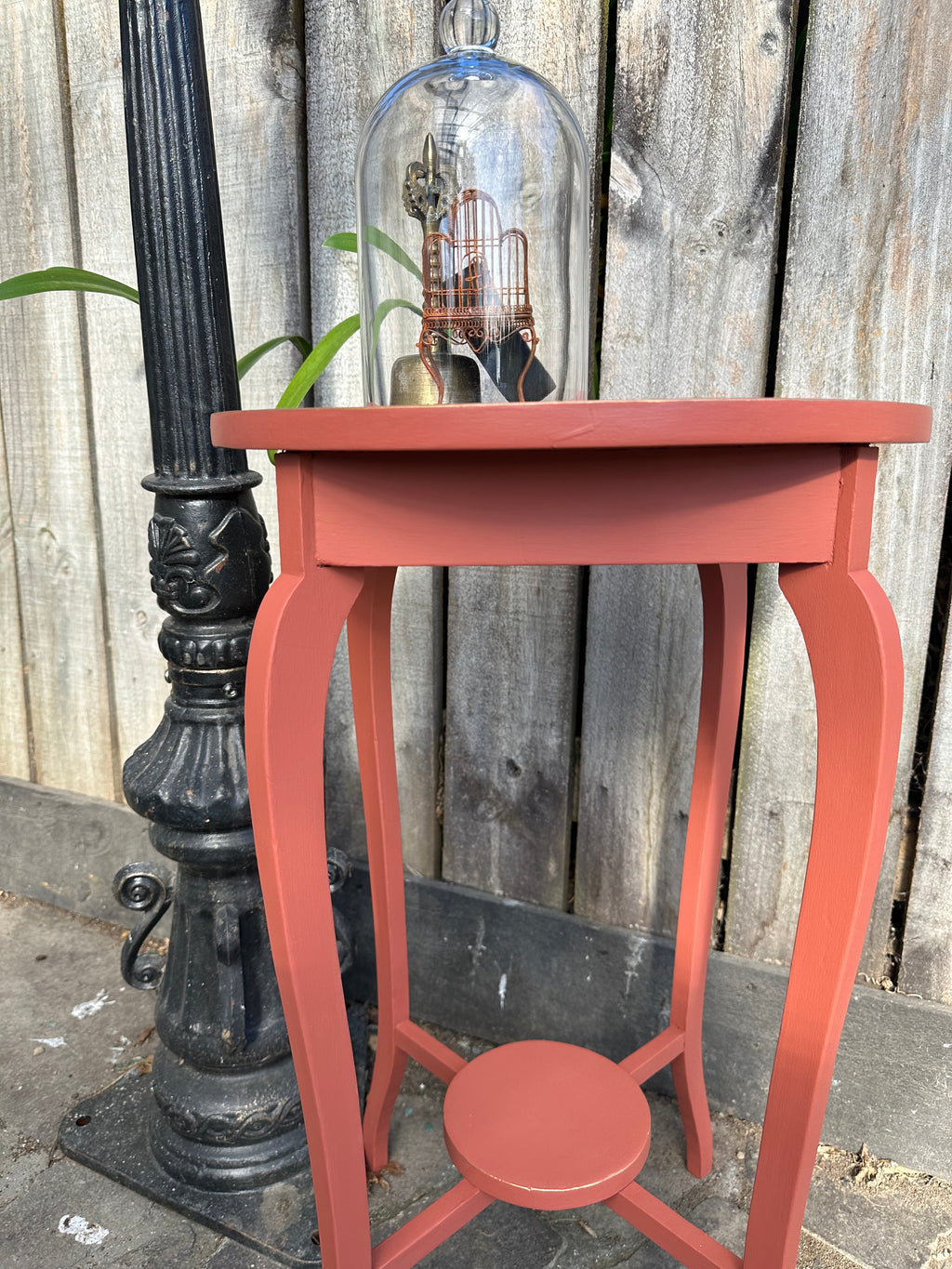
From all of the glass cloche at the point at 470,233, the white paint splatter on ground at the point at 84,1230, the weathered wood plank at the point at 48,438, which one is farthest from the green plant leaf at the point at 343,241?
the white paint splatter on ground at the point at 84,1230

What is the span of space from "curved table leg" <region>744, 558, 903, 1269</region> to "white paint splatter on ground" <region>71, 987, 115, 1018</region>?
1060 mm

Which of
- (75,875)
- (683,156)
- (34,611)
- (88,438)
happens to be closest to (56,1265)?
(75,875)

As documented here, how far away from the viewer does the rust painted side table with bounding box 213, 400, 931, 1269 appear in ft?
1.91

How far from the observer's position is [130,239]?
1.35m

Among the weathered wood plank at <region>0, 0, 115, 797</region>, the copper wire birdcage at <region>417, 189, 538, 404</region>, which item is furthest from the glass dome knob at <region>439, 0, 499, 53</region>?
the weathered wood plank at <region>0, 0, 115, 797</region>

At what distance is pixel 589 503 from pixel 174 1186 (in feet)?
3.16

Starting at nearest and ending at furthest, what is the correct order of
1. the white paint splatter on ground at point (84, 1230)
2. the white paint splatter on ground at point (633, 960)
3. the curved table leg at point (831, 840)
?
the curved table leg at point (831, 840) < the white paint splatter on ground at point (84, 1230) < the white paint splatter on ground at point (633, 960)

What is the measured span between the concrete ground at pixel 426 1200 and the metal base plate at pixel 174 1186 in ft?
0.06

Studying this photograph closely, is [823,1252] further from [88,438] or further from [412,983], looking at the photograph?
[88,438]

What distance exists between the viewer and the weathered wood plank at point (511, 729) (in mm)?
1218

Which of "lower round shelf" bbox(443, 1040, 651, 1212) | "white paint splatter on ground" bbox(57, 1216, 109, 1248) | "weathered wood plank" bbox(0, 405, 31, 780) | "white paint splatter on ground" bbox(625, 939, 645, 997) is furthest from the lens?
"weathered wood plank" bbox(0, 405, 31, 780)

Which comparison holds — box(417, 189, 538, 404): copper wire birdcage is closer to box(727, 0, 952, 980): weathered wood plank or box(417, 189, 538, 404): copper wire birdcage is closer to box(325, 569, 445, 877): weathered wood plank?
box(727, 0, 952, 980): weathered wood plank

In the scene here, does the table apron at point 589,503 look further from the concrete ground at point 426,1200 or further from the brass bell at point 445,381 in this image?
the concrete ground at point 426,1200

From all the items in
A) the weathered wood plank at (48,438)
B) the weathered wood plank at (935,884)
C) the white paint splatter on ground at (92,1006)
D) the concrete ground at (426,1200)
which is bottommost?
the white paint splatter on ground at (92,1006)
